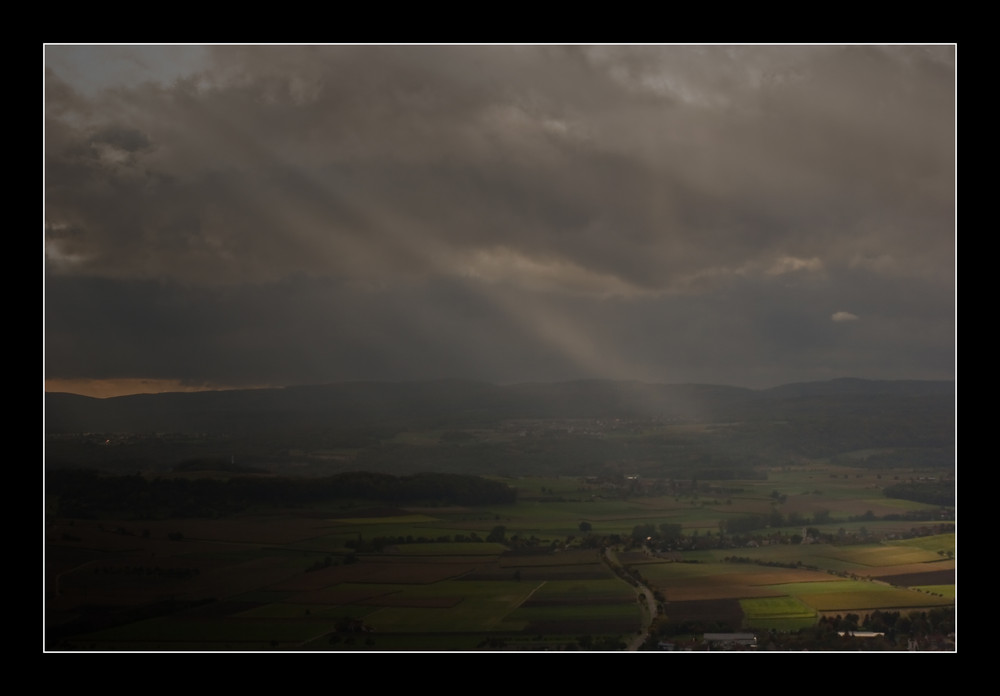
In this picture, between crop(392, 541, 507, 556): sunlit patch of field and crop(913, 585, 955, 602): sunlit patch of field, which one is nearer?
crop(913, 585, 955, 602): sunlit patch of field

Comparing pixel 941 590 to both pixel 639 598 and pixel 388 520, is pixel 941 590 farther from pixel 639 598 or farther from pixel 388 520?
pixel 388 520

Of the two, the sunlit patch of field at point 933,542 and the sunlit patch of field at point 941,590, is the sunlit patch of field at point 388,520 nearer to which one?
the sunlit patch of field at point 941,590

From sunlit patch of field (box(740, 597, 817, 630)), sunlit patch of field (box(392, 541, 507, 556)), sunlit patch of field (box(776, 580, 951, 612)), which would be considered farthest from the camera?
sunlit patch of field (box(392, 541, 507, 556))

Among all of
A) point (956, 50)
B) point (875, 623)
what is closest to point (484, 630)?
point (875, 623)

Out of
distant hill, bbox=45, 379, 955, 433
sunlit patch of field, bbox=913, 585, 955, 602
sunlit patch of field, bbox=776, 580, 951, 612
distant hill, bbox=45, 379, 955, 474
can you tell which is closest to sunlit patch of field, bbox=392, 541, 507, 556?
distant hill, bbox=45, 379, 955, 474

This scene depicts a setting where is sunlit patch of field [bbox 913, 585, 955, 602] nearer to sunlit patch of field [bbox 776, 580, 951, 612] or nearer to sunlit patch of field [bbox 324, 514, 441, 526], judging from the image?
sunlit patch of field [bbox 776, 580, 951, 612]

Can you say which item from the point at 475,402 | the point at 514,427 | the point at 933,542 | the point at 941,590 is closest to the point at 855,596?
the point at 941,590

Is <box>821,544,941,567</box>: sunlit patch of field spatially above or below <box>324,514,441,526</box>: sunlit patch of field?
below

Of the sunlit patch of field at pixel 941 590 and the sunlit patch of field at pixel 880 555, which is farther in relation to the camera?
the sunlit patch of field at pixel 880 555

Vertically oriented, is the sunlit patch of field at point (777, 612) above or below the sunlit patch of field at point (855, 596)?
below

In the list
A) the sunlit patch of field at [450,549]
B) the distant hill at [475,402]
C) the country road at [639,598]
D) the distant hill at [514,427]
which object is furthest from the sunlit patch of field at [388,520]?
the country road at [639,598]

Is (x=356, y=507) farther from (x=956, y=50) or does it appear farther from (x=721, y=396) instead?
(x=956, y=50)
